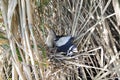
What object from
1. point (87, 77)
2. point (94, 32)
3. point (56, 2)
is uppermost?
point (56, 2)

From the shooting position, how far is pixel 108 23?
916 mm

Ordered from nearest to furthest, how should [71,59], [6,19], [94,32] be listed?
[6,19], [71,59], [94,32]

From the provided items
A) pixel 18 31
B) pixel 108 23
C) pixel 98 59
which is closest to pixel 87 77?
pixel 98 59

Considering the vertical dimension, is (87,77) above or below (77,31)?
below

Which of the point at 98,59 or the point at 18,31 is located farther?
the point at 98,59

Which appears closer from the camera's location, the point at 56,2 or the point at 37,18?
the point at 37,18

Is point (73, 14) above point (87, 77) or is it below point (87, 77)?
above

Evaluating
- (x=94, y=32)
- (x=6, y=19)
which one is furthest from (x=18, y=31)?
(x=94, y=32)

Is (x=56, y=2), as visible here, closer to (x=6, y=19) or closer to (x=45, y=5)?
(x=45, y=5)

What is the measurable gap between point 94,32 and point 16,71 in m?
0.31

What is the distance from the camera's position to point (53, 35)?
80 centimetres

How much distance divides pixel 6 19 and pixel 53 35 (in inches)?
6.3

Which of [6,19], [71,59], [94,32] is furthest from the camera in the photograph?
→ [94,32]

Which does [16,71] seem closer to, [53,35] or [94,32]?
[53,35]
